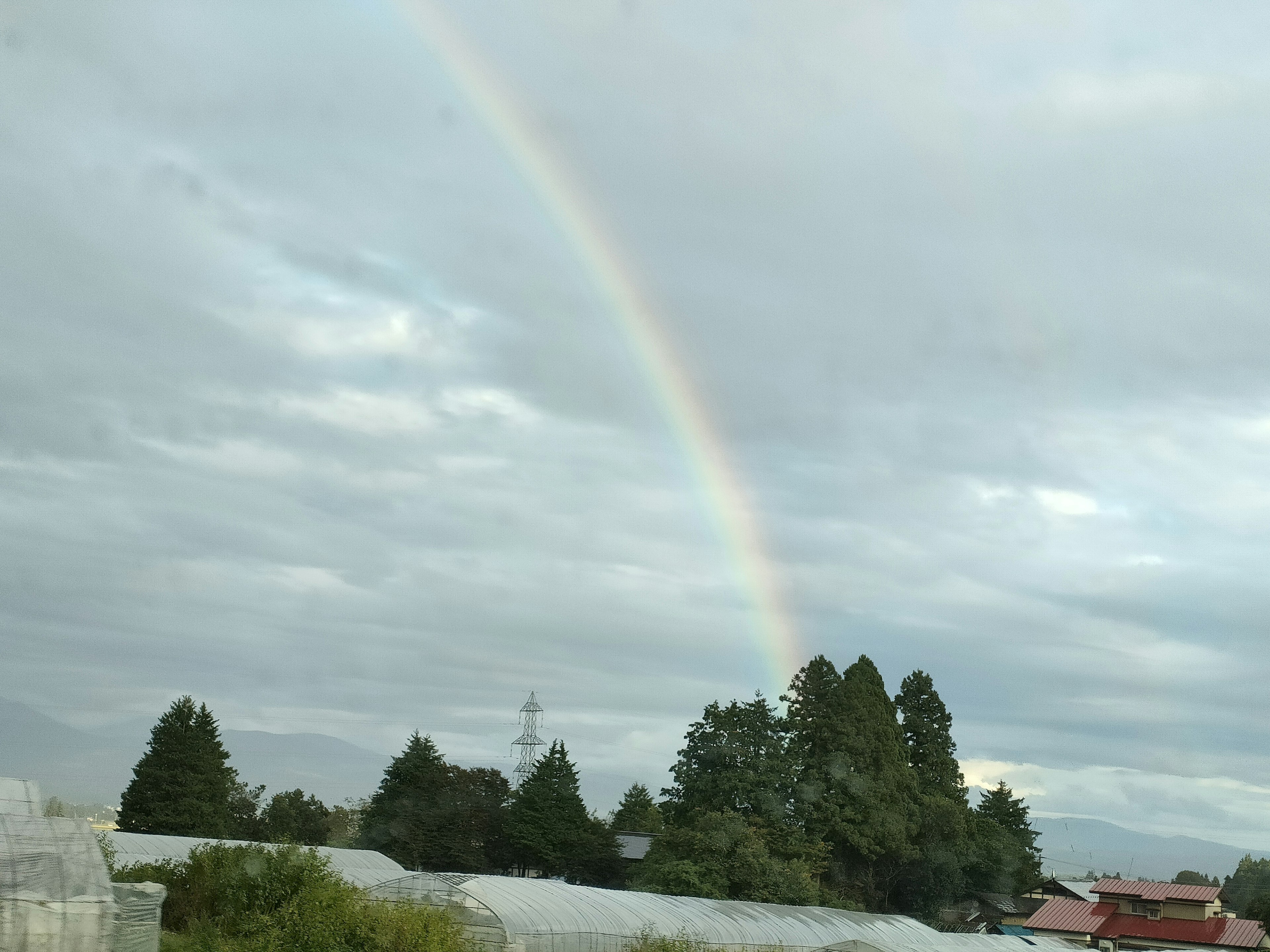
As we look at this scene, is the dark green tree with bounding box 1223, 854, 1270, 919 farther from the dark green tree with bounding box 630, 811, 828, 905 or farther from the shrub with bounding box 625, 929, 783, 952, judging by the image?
the shrub with bounding box 625, 929, 783, 952

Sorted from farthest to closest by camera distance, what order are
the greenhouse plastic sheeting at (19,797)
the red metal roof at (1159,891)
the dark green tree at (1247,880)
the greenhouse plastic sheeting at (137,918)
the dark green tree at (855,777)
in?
the dark green tree at (1247,880) → the red metal roof at (1159,891) → the dark green tree at (855,777) → the greenhouse plastic sheeting at (19,797) → the greenhouse plastic sheeting at (137,918)

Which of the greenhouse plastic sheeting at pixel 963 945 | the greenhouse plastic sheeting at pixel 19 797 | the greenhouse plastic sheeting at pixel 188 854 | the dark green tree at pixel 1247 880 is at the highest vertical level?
the greenhouse plastic sheeting at pixel 19 797

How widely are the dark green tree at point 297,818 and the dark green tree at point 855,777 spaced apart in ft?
116

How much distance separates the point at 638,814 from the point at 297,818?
3519 cm

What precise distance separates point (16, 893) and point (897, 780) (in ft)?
189

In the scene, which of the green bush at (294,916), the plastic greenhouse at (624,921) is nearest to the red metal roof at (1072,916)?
the plastic greenhouse at (624,921)

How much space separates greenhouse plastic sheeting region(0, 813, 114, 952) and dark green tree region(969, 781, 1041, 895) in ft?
228

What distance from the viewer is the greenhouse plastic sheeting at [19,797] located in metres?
Result: 29.7

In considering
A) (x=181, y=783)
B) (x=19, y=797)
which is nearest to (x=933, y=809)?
(x=181, y=783)

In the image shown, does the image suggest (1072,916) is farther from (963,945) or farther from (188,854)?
(188,854)

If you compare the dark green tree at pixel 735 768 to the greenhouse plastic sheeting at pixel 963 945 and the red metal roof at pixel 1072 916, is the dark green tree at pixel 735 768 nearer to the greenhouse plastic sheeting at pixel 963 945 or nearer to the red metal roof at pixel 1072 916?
the greenhouse plastic sheeting at pixel 963 945

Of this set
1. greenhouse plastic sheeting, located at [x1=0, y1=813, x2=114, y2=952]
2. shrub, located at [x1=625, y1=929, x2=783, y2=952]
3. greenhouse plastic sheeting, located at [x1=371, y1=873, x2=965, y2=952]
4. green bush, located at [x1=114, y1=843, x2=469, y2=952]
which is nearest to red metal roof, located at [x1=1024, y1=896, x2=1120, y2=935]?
greenhouse plastic sheeting, located at [x1=371, y1=873, x2=965, y2=952]

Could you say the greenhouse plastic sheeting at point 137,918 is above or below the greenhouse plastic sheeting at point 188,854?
above

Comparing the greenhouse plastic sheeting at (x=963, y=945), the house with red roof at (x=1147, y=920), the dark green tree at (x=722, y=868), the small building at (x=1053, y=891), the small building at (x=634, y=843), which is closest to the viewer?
the greenhouse plastic sheeting at (x=963, y=945)
